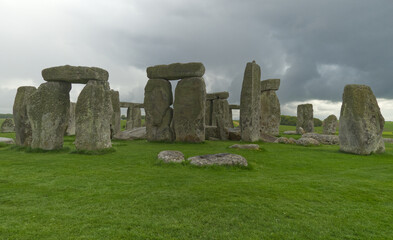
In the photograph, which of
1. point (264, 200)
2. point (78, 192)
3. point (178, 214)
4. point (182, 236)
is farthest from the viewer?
point (78, 192)

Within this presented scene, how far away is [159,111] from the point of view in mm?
14484

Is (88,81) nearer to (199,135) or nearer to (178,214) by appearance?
(199,135)

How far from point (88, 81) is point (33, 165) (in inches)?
149

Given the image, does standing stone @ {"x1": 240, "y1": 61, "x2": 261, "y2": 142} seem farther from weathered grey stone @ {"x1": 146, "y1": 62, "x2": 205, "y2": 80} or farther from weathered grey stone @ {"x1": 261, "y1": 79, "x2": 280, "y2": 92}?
weathered grey stone @ {"x1": 261, "y1": 79, "x2": 280, "y2": 92}

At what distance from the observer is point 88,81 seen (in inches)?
364

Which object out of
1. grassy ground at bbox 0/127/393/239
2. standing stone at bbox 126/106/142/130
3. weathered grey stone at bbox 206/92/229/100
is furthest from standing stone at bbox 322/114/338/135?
standing stone at bbox 126/106/142/130

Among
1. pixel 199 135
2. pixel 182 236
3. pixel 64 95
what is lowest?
pixel 182 236

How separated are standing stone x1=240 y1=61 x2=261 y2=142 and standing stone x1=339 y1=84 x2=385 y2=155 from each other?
4816 millimetres

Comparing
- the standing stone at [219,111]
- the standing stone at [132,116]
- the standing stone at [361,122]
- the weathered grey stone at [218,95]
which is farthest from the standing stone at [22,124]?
the standing stone at [132,116]

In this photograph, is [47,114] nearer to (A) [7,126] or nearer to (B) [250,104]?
(B) [250,104]

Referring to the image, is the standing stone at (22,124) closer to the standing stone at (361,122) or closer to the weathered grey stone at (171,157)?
the weathered grey stone at (171,157)

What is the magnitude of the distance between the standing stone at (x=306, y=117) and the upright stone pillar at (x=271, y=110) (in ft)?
14.5

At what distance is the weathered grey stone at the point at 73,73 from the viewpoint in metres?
9.08

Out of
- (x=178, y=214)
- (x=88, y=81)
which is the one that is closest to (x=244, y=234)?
(x=178, y=214)
